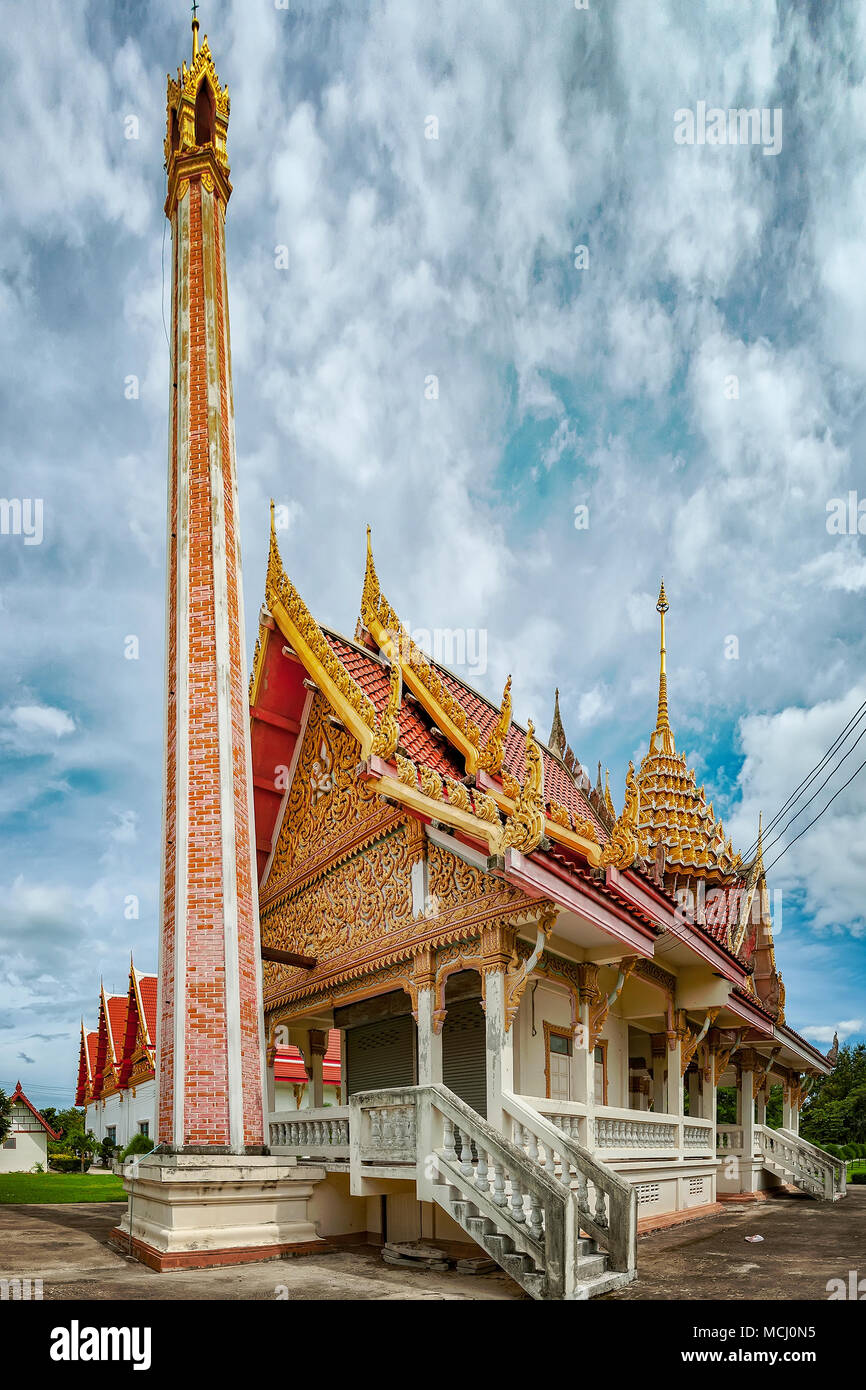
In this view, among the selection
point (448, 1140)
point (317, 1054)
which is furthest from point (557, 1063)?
point (317, 1054)

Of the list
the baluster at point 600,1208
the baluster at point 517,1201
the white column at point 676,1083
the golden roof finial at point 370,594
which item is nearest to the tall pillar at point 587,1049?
the baluster at point 600,1208

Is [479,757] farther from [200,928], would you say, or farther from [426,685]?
[200,928]

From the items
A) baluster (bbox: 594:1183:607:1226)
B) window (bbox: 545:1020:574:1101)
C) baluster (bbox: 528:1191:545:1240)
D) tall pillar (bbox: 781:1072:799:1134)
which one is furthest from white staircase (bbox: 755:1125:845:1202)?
baluster (bbox: 528:1191:545:1240)

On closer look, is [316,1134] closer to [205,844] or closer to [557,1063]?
[557,1063]

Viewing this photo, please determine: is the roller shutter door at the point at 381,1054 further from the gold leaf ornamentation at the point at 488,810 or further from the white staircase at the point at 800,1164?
the white staircase at the point at 800,1164

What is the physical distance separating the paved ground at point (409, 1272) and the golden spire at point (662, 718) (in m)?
11.9

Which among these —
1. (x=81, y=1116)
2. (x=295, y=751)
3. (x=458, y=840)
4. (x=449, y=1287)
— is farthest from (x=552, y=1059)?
(x=81, y=1116)

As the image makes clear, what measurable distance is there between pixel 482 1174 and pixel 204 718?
17.6 feet

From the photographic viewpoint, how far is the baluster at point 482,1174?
775 cm

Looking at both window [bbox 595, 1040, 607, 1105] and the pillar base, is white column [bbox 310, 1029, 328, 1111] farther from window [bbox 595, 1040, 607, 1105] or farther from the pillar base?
the pillar base

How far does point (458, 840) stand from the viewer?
998 cm
